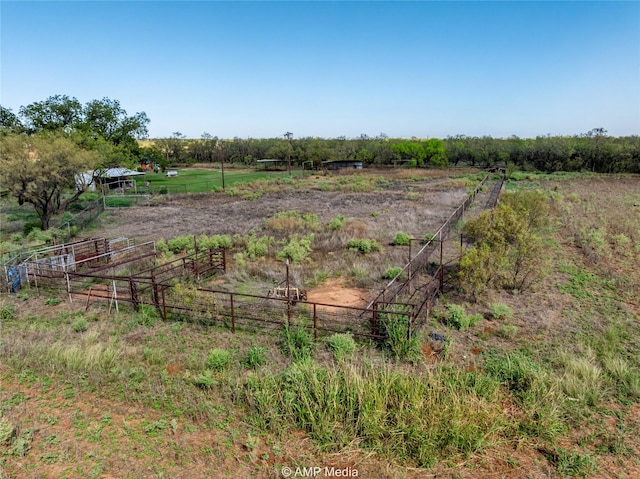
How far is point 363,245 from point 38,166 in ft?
57.6

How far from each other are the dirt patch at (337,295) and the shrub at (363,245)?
4.36 m

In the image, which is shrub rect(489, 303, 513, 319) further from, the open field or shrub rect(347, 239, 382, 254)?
shrub rect(347, 239, 382, 254)

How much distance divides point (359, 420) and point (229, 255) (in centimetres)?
1286

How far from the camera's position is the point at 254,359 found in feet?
28.5

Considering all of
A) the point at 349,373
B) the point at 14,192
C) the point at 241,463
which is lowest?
the point at 241,463

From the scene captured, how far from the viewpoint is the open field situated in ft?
20.3

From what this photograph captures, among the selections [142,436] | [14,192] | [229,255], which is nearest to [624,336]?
[142,436]

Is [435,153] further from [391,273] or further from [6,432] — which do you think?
[6,432]

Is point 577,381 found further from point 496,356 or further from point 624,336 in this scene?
point 624,336

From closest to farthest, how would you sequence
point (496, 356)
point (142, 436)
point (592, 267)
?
point (142, 436)
point (496, 356)
point (592, 267)

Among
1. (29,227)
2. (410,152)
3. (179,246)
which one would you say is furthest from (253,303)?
(410,152)

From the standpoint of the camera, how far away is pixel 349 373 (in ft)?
25.3

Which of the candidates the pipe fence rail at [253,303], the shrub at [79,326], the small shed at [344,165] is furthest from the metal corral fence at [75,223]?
the small shed at [344,165]

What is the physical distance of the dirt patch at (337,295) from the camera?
12365 mm
